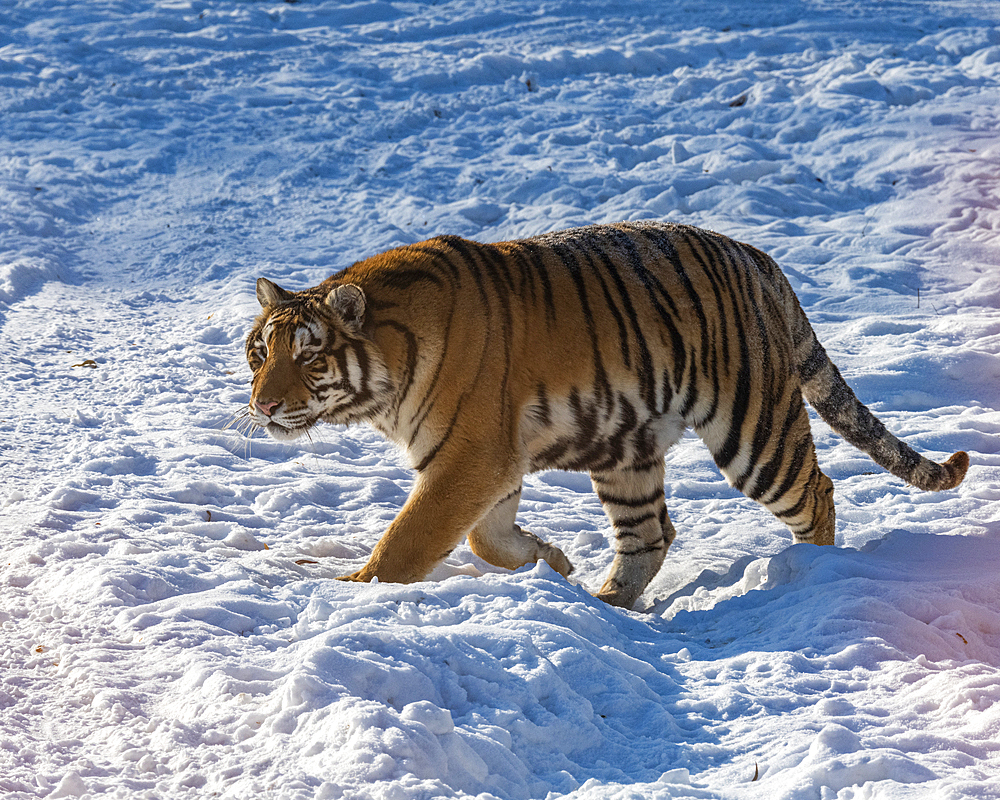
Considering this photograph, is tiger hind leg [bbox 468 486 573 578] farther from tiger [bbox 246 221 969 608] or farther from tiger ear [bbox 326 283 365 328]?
tiger ear [bbox 326 283 365 328]

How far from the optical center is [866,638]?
3357 mm

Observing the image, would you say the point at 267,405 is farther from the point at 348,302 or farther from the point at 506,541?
the point at 506,541

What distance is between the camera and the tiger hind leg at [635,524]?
4336mm

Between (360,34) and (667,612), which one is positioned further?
(360,34)

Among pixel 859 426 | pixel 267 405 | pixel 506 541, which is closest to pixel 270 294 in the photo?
pixel 267 405

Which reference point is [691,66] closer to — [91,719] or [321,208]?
[321,208]

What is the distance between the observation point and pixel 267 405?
371 centimetres

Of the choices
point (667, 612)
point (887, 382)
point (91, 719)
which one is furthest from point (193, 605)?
point (887, 382)

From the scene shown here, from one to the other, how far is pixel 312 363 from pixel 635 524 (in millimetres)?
1555

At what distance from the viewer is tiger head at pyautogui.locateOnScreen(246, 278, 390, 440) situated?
12.3 feet

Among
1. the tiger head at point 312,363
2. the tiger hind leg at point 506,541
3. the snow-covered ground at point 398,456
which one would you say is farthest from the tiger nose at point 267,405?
the tiger hind leg at point 506,541

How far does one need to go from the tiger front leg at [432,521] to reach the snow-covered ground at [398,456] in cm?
26

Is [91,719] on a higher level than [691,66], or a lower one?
lower

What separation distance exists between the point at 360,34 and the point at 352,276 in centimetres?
866
